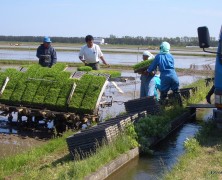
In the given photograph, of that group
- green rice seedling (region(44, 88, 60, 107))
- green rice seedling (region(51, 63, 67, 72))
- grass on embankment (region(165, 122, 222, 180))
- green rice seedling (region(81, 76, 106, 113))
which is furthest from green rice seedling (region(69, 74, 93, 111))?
grass on embankment (region(165, 122, 222, 180))

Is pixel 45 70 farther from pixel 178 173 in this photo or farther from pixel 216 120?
pixel 178 173

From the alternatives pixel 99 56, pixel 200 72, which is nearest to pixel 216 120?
pixel 99 56

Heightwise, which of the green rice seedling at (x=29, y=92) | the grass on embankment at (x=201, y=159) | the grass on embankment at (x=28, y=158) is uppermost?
the green rice seedling at (x=29, y=92)

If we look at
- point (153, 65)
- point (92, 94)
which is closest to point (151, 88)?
point (153, 65)

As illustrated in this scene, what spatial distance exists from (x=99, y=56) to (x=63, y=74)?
2007mm

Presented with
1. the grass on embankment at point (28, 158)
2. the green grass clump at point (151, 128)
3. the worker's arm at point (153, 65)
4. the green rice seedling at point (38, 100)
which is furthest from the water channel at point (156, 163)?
the green rice seedling at point (38, 100)

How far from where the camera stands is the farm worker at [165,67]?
10.8 meters

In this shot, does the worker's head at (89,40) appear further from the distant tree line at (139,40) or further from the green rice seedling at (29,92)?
the distant tree line at (139,40)

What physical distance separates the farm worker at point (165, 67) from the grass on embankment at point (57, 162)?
10.9ft

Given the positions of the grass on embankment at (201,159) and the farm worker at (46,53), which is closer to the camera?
the grass on embankment at (201,159)

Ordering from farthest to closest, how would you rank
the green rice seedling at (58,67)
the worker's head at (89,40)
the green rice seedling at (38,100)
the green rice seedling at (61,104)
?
the worker's head at (89,40)
the green rice seedling at (58,67)
the green rice seedling at (38,100)
the green rice seedling at (61,104)

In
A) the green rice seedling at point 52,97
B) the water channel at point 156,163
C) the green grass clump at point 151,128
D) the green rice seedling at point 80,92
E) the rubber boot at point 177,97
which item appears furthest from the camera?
the rubber boot at point 177,97

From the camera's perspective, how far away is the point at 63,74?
1130 centimetres

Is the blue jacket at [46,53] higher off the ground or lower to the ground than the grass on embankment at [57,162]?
higher
